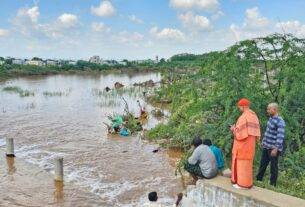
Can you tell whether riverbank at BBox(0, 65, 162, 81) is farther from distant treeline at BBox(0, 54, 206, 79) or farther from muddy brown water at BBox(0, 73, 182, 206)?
muddy brown water at BBox(0, 73, 182, 206)

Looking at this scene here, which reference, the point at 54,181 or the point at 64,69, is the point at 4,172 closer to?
the point at 54,181

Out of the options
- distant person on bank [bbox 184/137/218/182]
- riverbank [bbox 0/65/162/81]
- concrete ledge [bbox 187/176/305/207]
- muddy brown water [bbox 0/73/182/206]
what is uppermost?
distant person on bank [bbox 184/137/218/182]

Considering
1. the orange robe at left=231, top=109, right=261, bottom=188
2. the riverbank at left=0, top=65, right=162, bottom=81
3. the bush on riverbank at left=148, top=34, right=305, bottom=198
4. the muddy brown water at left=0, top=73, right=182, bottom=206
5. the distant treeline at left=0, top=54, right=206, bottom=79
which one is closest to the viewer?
the orange robe at left=231, top=109, right=261, bottom=188

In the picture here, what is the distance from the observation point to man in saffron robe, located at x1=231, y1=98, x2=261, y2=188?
7.64 m

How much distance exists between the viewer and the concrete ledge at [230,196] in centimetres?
732

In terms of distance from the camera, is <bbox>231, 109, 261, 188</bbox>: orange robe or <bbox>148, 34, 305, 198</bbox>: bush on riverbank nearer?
<bbox>231, 109, 261, 188</bbox>: orange robe

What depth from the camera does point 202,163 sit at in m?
8.42

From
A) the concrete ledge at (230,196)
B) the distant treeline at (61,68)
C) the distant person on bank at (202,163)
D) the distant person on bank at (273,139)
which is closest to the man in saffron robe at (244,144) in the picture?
the concrete ledge at (230,196)

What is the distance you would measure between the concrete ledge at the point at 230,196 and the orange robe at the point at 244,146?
0.21 m

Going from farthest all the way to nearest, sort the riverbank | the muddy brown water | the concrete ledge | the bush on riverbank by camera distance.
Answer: the riverbank < the muddy brown water < the bush on riverbank < the concrete ledge

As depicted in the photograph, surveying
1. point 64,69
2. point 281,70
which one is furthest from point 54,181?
point 64,69

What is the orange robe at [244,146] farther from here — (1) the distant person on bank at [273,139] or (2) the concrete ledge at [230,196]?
(1) the distant person on bank at [273,139]

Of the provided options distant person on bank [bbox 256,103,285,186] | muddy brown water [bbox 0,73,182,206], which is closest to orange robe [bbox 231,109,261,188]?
distant person on bank [bbox 256,103,285,186]

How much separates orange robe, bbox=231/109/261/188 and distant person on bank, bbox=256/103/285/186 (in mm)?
696
